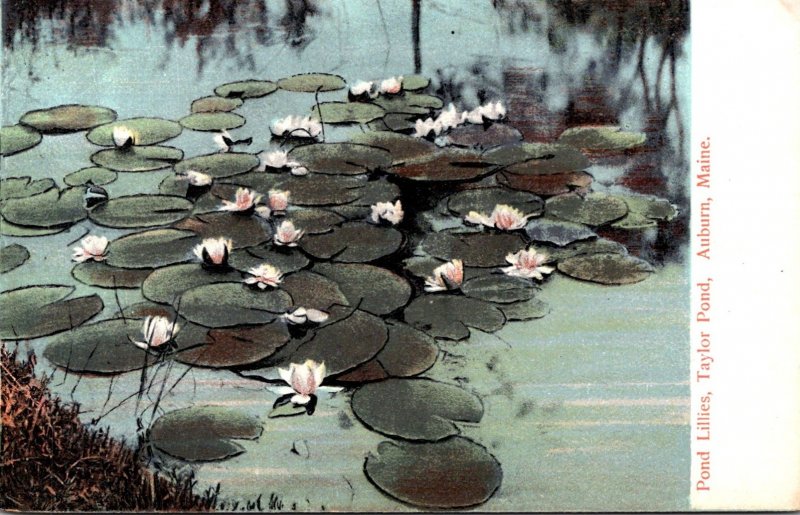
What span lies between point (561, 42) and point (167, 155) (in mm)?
851

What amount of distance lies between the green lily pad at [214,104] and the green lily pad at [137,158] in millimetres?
98

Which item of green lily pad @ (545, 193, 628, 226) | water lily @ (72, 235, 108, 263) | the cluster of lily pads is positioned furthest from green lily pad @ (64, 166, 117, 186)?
green lily pad @ (545, 193, 628, 226)

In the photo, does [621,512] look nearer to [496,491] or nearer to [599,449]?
[599,449]

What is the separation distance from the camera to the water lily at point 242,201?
122 cm

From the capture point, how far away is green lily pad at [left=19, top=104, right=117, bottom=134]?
1233 millimetres

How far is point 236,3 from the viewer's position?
125 cm

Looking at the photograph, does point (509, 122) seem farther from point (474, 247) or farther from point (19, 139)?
point (19, 139)

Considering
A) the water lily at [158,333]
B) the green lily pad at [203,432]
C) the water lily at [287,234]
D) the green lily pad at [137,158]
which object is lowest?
the green lily pad at [203,432]

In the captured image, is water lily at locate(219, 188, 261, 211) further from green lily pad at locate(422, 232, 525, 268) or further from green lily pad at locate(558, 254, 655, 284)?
green lily pad at locate(558, 254, 655, 284)

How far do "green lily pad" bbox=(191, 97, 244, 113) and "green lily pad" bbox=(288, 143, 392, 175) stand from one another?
0.53 feet

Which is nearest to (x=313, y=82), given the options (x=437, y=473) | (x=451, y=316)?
(x=451, y=316)

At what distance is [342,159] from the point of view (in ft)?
4.07
